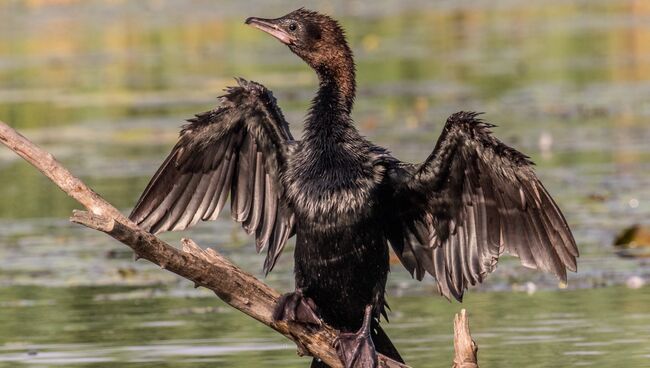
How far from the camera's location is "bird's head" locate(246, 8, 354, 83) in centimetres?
716

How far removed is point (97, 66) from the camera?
74.2 feet

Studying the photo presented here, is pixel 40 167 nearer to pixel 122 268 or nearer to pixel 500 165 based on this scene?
pixel 500 165

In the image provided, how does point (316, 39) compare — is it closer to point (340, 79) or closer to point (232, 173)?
point (340, 79)

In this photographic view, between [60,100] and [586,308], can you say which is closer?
[586,308]

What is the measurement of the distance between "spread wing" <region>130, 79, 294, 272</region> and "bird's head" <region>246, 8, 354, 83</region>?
29cm

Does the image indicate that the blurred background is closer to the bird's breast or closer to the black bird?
the black bird

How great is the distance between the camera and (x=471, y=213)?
6.90 meters

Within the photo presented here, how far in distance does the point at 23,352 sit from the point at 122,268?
2.01 meters

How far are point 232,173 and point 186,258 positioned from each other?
1292 mm

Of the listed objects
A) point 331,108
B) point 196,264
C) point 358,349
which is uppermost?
point 331,108

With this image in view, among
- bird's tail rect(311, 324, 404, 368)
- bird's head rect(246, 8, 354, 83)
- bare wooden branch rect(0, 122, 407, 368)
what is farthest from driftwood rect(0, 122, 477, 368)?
bird's head rect(246, 8, 354, 83)

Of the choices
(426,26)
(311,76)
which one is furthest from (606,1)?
(311,76)

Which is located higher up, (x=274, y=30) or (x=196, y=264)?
(x=274, y=30)

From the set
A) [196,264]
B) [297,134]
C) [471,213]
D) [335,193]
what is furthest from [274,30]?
[297,134]
